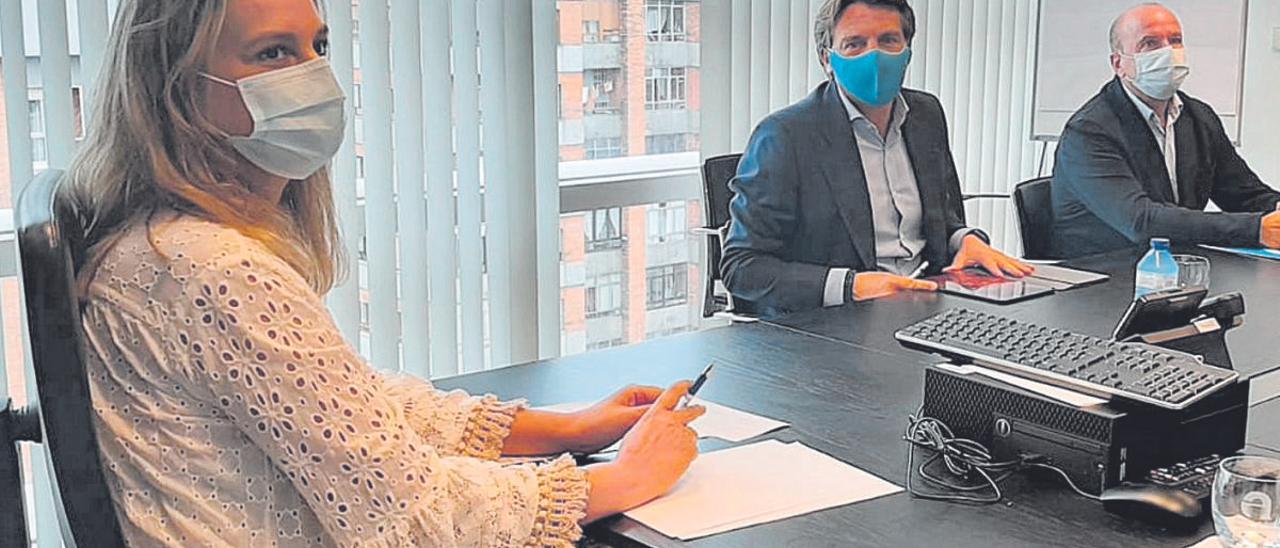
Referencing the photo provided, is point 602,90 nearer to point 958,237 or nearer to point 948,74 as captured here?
point 958,237

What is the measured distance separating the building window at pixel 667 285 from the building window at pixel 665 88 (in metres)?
0.50

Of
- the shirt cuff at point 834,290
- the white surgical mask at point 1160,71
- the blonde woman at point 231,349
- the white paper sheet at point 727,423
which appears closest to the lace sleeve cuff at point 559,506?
the blonde woman at point 231,349

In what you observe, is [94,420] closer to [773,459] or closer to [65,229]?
[65,229]

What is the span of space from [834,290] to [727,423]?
94 cm

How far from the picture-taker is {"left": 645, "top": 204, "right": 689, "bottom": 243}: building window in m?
3.83

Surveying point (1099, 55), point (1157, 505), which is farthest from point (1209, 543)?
point (1099, 55)

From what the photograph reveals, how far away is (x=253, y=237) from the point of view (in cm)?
127

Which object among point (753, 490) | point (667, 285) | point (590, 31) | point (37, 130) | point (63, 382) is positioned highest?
point (590, 31)

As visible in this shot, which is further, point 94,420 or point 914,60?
point 914,60

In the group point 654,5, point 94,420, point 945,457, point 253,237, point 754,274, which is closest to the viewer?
point 94,420

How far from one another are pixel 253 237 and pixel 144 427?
0.21 m

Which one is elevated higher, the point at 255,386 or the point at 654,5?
the point at 654,5

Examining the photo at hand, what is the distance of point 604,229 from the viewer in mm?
3686

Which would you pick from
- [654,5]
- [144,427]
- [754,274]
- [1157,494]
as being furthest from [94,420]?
[654,5]
